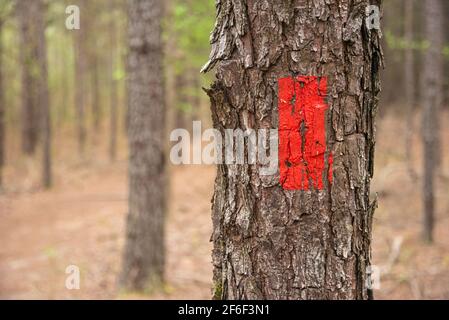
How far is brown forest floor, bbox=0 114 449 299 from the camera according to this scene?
25.7 ft

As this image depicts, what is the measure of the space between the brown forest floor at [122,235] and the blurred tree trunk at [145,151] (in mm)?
468

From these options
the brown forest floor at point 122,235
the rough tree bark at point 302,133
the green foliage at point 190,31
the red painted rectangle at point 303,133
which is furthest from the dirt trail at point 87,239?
the red painted rectangle at point 303,133

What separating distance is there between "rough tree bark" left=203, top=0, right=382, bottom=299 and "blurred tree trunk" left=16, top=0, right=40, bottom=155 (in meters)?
13.3

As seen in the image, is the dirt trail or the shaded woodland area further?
the dirt trail

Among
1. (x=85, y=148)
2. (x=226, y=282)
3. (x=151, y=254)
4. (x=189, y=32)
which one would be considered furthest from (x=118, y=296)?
(x=85, y=148)

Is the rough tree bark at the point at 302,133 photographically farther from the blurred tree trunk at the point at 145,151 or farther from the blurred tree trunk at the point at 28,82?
the blurred tree trunk at the point at 28,82

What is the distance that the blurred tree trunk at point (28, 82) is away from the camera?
A: 55.2 feet

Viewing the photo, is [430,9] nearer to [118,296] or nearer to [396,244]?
[396,244]

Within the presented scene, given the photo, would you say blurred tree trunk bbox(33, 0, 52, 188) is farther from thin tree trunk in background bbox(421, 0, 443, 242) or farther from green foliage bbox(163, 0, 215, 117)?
thin tree trunk in background bbox(421, 0, 443, 242)

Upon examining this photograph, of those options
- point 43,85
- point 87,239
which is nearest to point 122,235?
point 87,239

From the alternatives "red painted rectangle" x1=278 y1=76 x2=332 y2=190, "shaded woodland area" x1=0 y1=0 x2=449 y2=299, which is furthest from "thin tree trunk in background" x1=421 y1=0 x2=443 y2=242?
"red painted rectangle" x1=278 y1=76 x2=332 y2=190

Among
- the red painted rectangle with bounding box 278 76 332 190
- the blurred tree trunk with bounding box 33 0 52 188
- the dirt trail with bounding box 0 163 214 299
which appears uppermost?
the blurred tree trunk with bounding box 33 0 52 188

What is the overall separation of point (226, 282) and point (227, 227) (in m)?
0.28
